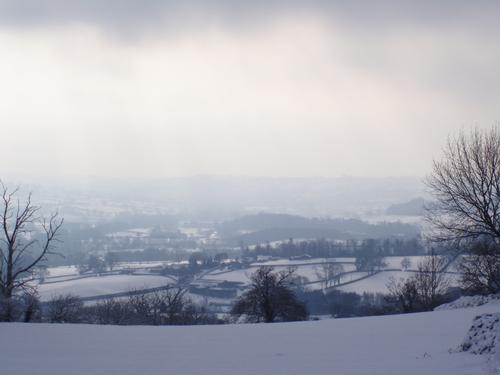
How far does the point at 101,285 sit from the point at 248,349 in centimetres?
3627

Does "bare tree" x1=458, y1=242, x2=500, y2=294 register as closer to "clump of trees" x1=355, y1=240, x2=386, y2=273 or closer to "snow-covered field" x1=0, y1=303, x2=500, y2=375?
"snow-covered field" x1=0, y1=303, x2=500, y2=375

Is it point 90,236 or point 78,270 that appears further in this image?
point 90,236

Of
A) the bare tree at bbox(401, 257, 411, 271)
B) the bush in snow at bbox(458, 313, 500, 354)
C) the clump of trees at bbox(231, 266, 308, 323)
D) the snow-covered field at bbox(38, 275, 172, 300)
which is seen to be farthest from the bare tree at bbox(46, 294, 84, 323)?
the bare tree at bbox(401, 257, 411, 271)

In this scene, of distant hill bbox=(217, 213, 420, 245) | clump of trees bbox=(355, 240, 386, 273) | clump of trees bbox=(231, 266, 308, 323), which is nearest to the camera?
clump of trees bbox=(231, 266, 308, 323)

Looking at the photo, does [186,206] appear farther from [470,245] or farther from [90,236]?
[470,245]

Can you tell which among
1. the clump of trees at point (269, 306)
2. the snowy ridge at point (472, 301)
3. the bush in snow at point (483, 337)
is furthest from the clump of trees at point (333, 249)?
the bush in snow at point (483, 337)

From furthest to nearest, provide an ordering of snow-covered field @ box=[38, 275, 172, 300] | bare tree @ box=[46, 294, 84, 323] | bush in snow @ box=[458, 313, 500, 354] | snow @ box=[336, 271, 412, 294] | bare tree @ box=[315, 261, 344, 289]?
bare tree @ box=[315, 261, 344, 289], snow @ box=[336, 271, 412, 294], snow-covered field @ box=[38, 275, 172, 300], bare tree @ box=[46, 294, 84, 323], bush in snow @ box=[458, 313, 500, 354]

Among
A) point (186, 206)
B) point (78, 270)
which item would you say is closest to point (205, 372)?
point (78, 270)

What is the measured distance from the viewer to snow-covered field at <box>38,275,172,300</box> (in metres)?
39.8

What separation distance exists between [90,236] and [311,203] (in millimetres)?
88136

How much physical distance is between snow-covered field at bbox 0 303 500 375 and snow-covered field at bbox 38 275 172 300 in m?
27.3

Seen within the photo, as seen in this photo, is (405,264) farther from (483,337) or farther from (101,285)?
(483,337)

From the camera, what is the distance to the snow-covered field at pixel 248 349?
27.7 ft

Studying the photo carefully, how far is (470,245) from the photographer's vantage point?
72.4 ft
